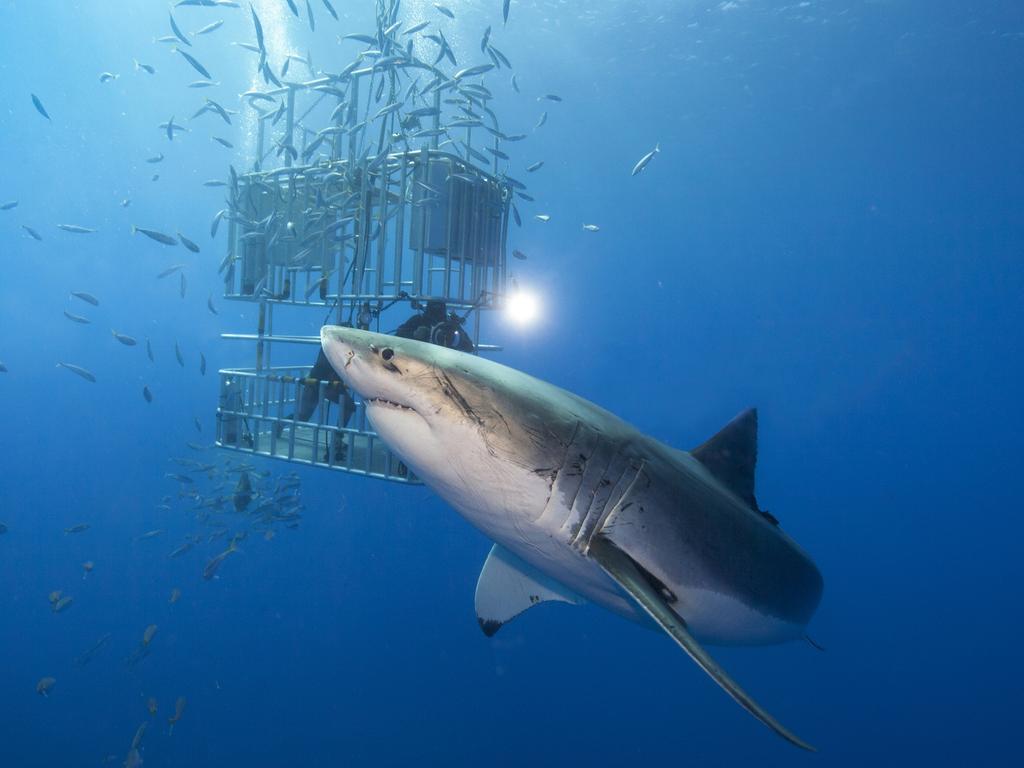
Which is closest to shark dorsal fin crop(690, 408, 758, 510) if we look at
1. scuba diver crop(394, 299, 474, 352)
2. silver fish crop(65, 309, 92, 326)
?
scuba diver crop(394, 299, 474, 352)

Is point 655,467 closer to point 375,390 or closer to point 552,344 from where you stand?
point 375,390

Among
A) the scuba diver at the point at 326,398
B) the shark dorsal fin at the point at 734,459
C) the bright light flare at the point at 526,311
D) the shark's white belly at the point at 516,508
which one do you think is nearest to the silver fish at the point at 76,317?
the scuba diver at the point at 326,398

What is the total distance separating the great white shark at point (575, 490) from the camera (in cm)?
172

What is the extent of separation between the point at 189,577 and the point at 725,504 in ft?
110

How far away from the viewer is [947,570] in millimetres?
28234

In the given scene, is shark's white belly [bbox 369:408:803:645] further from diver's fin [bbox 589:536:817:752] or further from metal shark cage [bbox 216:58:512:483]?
metal shark cage [bbox 216:58:512:483]

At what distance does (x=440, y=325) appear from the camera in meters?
5.69

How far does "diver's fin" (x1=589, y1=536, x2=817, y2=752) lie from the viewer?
1.66m

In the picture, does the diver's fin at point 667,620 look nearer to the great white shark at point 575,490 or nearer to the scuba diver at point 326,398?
the great white shark at point 575,490

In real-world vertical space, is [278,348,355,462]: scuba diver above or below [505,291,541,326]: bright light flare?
below

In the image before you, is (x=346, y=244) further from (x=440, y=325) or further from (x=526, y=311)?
(x=526, y=311)

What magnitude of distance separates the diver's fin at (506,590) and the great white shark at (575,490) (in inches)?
32.1

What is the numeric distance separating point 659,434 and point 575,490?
30238 millimetres

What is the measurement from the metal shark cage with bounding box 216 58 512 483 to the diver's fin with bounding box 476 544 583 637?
5.55 feet
